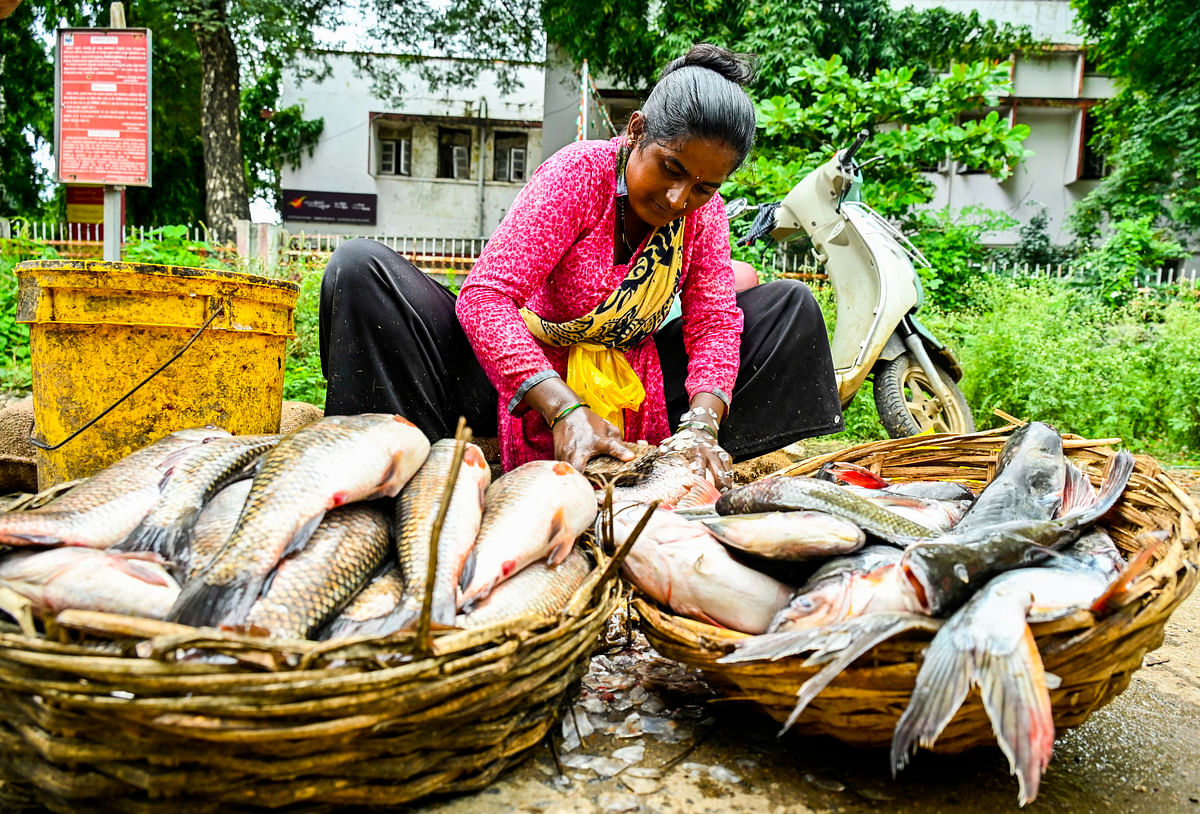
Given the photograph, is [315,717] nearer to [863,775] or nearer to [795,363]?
[863,775]

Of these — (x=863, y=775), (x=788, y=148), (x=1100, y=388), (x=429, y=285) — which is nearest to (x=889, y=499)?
(x=863, y=775)

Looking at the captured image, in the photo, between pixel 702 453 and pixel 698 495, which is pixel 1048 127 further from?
pixel 698 495

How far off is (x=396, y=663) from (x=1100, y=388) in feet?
25.6

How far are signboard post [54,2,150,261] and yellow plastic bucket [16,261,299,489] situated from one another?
2.45 meters

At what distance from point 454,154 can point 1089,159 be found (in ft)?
62.2

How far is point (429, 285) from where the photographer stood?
122 inches

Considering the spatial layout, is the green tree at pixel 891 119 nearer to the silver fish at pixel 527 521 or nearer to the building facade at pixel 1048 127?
the silver fish at pixel 527 521

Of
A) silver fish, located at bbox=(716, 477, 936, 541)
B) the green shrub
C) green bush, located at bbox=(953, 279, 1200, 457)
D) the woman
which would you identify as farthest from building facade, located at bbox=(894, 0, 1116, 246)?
silver fish, located at bbox=(716, 477, 936, 541)

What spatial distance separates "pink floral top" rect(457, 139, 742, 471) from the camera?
2.61 metres

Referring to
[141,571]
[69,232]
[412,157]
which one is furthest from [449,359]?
[412,157]

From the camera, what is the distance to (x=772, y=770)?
58.6 inches

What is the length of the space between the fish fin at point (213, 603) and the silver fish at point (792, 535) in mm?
910

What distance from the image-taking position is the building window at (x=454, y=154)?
24.8 meters

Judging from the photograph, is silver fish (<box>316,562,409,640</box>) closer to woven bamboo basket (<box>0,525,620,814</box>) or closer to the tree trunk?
woven bamboo basket (<box>0,525,620,814</box>)
